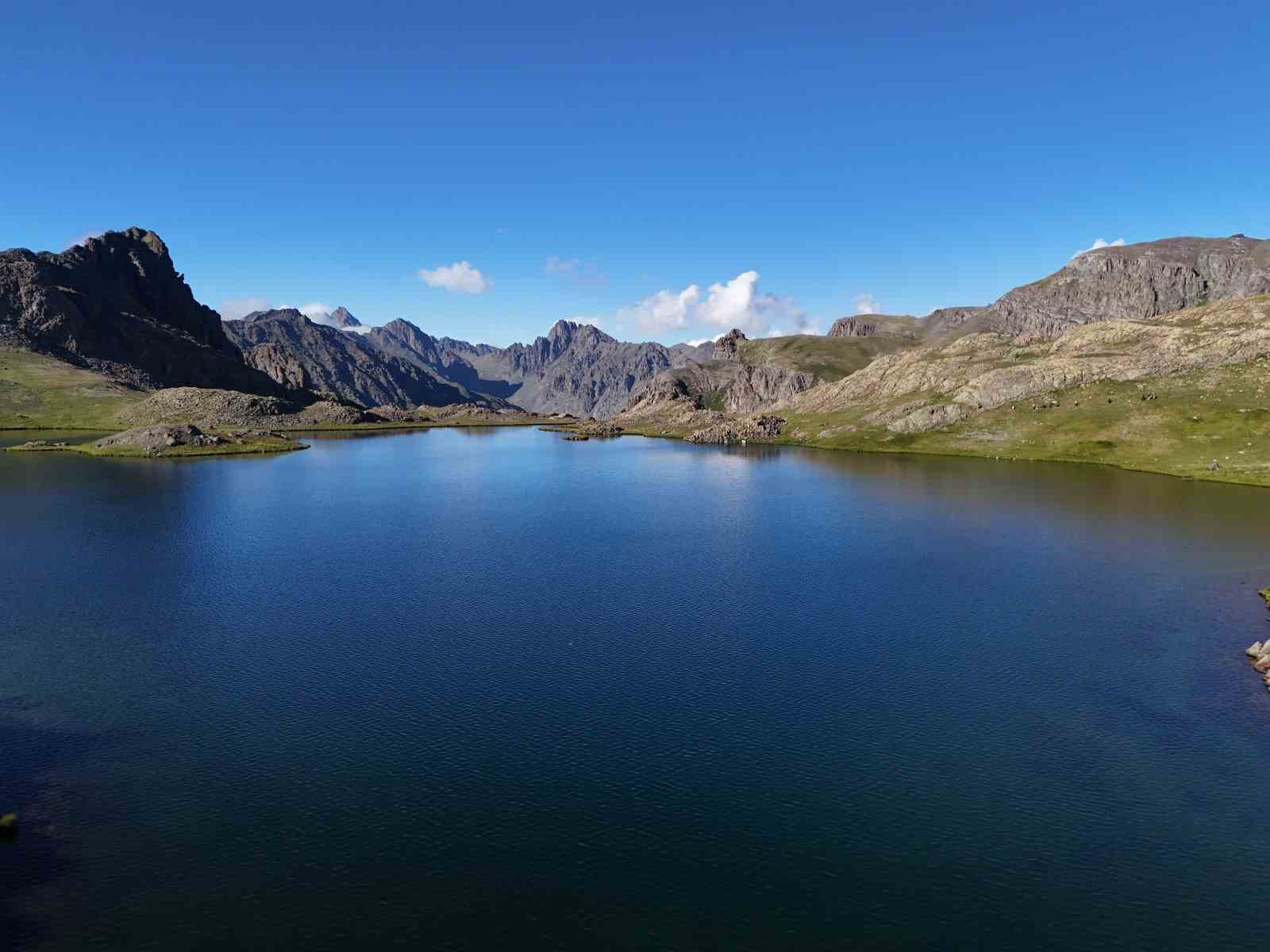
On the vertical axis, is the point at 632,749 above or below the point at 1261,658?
below

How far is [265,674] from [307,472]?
149m

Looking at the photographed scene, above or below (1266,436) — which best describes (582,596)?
below

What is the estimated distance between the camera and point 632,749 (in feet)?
156

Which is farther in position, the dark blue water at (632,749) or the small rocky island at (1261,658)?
the small rocky island at (1261,658)

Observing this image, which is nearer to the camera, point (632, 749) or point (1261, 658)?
point (632, 749)

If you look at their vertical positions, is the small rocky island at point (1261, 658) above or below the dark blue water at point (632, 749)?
above

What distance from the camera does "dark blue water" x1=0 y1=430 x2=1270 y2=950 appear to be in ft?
111

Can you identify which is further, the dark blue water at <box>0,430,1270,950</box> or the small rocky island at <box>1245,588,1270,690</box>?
the small rocky island at <box>1245,588,1270,690</box>

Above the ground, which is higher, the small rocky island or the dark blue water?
the small rocky island

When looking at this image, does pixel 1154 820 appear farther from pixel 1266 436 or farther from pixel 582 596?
pixel 1266 436

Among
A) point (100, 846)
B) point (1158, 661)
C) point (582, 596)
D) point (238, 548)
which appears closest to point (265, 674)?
point (100, 846)

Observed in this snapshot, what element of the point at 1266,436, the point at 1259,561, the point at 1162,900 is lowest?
the point at 1162,900

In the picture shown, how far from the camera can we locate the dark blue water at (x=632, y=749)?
3388 cm

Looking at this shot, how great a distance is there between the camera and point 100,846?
37500mm
